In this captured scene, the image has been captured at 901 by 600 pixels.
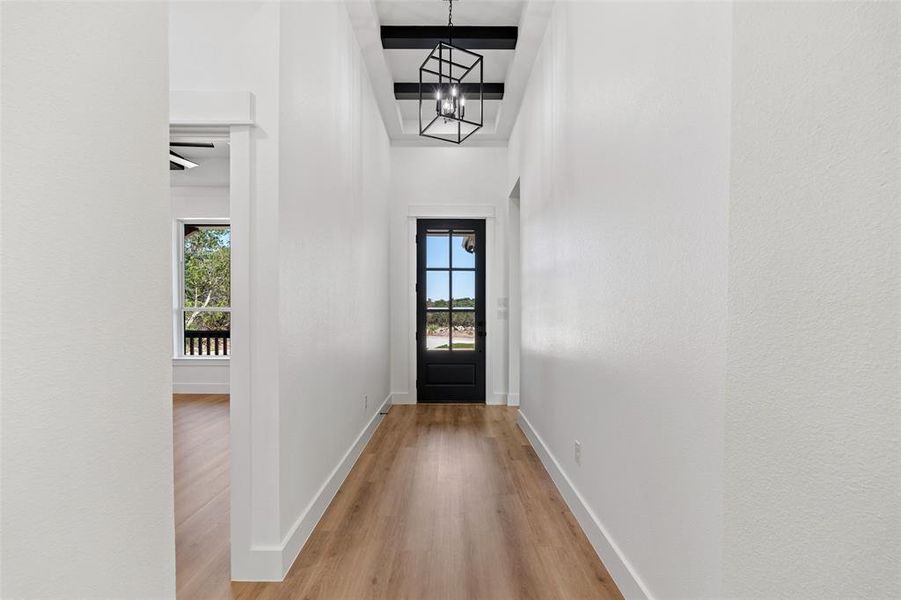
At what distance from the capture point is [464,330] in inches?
227

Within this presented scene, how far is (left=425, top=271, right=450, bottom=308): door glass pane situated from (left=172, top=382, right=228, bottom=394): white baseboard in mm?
3077

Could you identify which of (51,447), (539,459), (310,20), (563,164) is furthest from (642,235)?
(539,459)

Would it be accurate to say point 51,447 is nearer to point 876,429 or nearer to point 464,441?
point 876,429

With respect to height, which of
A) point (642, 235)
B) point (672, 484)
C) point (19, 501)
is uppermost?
point (642, 235)

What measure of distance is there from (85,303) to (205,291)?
6.53 meters

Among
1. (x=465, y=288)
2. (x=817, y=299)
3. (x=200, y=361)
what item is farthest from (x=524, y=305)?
(x=200, y=361)

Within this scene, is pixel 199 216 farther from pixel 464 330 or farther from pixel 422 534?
pixel 422 534

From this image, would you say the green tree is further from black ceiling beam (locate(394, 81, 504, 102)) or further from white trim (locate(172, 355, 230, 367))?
black ceiling beam (locate(394, 81, 504, 102))

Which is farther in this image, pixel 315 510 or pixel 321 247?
pixel 321 247

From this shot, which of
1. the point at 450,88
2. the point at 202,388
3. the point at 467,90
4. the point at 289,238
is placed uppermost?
the point at 467,90

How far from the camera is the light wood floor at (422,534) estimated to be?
6.46 ft

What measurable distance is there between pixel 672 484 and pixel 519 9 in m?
3.41

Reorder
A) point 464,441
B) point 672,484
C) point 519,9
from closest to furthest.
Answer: point 672,484 → point 519,9 → point 464,441

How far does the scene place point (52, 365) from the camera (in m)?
0.83
